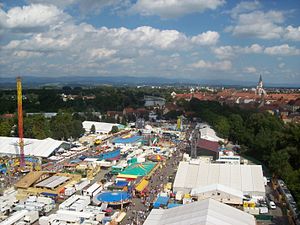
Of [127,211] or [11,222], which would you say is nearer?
[11,222]

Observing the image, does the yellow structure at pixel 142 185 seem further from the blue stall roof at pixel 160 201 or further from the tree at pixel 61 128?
the tree at pixel 61 128

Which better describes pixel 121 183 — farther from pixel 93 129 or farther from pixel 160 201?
pixel 93 129

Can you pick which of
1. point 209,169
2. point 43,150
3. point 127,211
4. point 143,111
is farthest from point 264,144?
point 143,111

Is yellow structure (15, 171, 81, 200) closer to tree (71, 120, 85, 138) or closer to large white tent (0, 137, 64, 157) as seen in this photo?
large white tent (0, 137, 64, 157)

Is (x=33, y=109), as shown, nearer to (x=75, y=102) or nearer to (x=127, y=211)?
(x=75, y=102)

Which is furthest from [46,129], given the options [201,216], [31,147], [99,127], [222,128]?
[201,216]

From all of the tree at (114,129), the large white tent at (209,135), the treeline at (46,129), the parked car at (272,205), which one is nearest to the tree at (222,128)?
the large white tent at (209,135)
